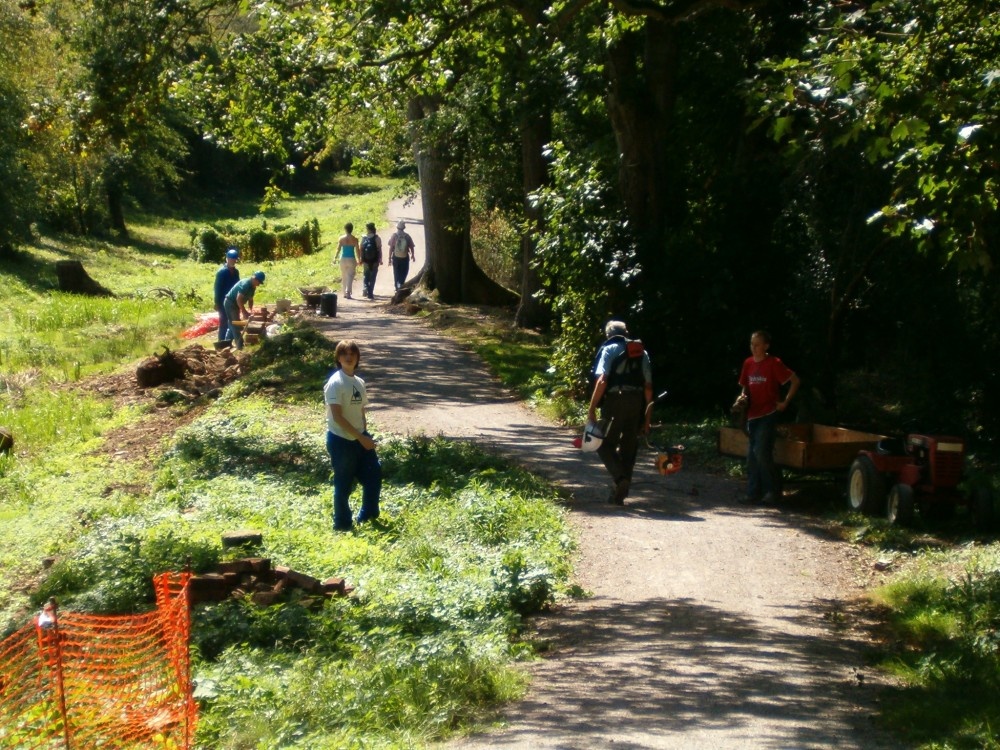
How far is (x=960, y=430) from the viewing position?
15.9 m

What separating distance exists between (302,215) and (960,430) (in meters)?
49.6

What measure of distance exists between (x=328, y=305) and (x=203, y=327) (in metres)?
2.74

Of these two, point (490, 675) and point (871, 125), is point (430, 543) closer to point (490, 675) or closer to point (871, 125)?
point (490, 675)

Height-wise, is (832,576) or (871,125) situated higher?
(871,125)

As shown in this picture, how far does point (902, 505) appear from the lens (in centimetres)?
1119

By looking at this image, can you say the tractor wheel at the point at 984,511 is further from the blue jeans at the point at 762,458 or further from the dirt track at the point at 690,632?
the blue jeans at the point at 762,458

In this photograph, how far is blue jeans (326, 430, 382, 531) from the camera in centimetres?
1084

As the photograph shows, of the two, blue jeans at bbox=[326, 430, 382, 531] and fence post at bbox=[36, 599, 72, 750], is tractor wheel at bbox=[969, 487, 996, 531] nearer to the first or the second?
blue jeans at bbox=[326, 430, 382, 531]

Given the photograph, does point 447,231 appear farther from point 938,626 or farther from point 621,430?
point 938,626

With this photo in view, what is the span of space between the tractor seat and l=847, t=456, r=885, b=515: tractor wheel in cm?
21

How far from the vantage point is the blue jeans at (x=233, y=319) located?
862 inches

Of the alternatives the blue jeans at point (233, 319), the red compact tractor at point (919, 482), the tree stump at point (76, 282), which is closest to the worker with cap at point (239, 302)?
the blue jeans at point (233, 319)

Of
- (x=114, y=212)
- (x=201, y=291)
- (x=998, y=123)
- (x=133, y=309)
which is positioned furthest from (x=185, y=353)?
(x=114, y=212)

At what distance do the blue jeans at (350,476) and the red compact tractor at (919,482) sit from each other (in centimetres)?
478
